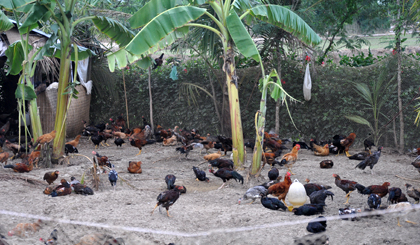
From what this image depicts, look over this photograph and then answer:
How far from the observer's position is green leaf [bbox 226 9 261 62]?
237 inches

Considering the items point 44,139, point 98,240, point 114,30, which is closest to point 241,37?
point 114,30

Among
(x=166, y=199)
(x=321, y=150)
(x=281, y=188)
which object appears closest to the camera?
(x=166, y=199)

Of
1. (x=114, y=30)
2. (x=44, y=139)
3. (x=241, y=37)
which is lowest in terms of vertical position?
(x=44, y=139)

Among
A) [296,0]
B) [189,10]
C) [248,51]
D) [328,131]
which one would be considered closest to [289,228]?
[248,51]

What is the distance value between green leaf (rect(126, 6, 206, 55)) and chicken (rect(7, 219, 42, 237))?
3.09 meters

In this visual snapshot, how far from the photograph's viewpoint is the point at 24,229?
3711 millimetres

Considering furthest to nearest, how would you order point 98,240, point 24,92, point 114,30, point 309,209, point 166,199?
point 114,30
point 24,92
point 166,199
point 309,209
point 98,240

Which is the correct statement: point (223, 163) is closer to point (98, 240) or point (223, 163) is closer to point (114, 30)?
point (98, 240)

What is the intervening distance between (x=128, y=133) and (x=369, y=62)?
7422mm

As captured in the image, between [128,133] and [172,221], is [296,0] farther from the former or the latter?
[172,221]

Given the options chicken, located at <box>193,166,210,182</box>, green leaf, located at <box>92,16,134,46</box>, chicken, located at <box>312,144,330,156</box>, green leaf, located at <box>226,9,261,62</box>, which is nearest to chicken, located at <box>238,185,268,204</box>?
chicken, located at <box>193,166,210,182</box>

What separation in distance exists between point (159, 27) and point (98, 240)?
379 cm

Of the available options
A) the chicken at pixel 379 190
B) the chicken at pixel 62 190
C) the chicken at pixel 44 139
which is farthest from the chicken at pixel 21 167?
the chicken at pixel 379 190

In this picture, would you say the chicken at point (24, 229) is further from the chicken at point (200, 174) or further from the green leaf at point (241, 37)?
the green leaf at point (241, 37)
